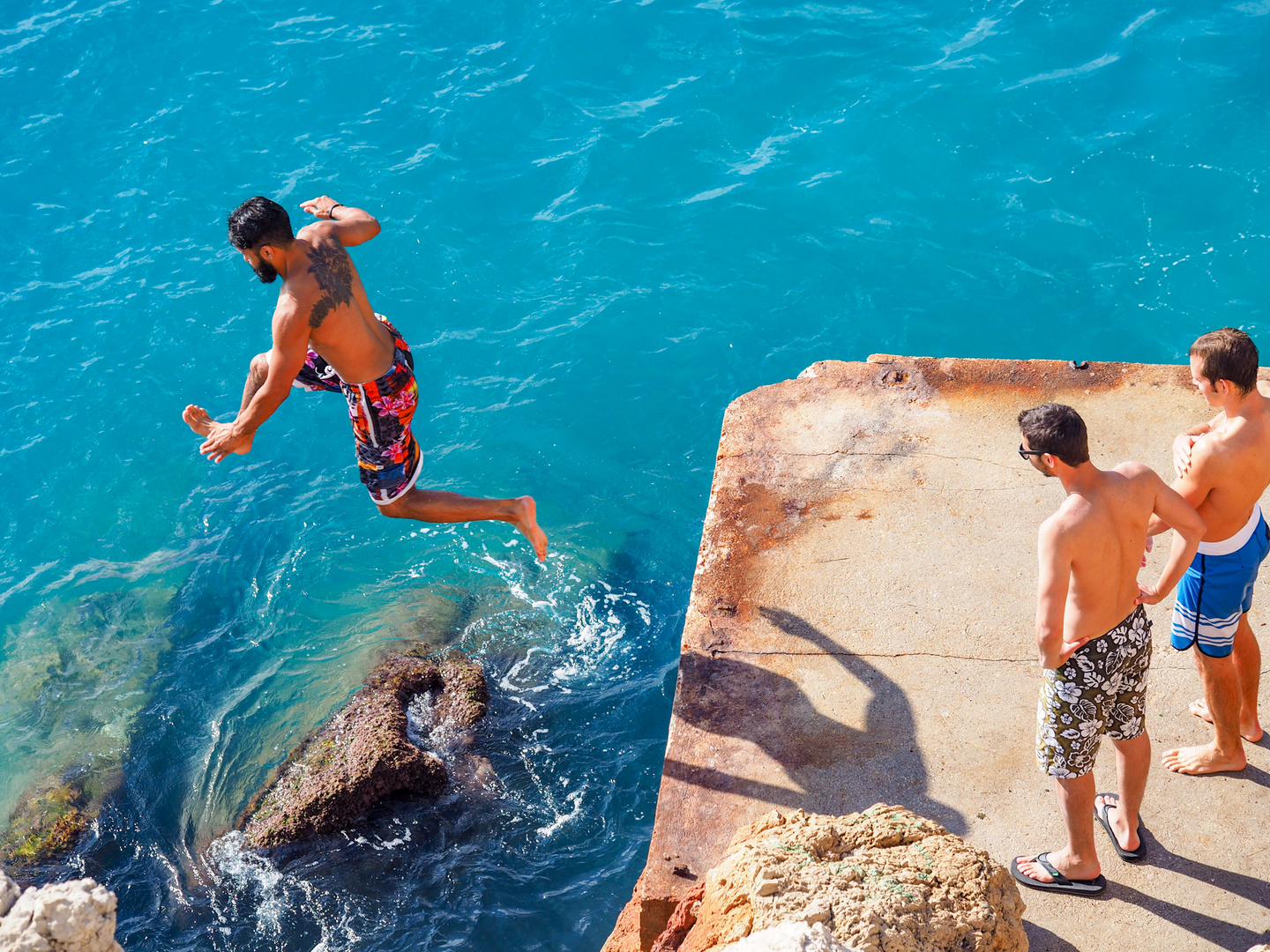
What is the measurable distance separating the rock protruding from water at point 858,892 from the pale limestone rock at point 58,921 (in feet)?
6.17

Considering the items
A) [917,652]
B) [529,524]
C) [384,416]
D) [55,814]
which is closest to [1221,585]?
[917,652]

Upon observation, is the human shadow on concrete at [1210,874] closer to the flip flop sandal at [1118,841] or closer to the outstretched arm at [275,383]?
the flip flop sandal at [1118,841]

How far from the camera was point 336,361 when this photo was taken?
→ 201 inches

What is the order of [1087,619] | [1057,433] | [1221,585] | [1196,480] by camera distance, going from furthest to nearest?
1. [1221,585]
2. [1196,480]
3. [1087,619]
4. [1057,433]

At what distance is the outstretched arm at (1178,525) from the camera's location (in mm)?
3279

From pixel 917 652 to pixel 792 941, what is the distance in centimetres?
228

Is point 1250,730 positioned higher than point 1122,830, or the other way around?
point 1122,830

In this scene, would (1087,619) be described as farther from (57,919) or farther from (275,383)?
(275,383)

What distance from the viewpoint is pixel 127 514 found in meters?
8.59

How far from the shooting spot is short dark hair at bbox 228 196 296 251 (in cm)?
461

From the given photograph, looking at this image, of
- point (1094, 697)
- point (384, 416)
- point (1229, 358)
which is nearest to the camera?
point (1094, 697)

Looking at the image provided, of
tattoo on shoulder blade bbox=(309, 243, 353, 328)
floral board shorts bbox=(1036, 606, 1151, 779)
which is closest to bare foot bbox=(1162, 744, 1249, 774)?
floral board shorts bbox=(1036, 606, 1151, 779)

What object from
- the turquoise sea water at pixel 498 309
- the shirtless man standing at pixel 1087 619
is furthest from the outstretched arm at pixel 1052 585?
the turquoise sea water at pixel 498 309

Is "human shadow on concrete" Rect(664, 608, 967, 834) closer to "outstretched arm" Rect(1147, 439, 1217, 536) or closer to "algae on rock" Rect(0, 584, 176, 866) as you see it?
"outstretched arm" Rect(1147, 439, 1217, 536)
